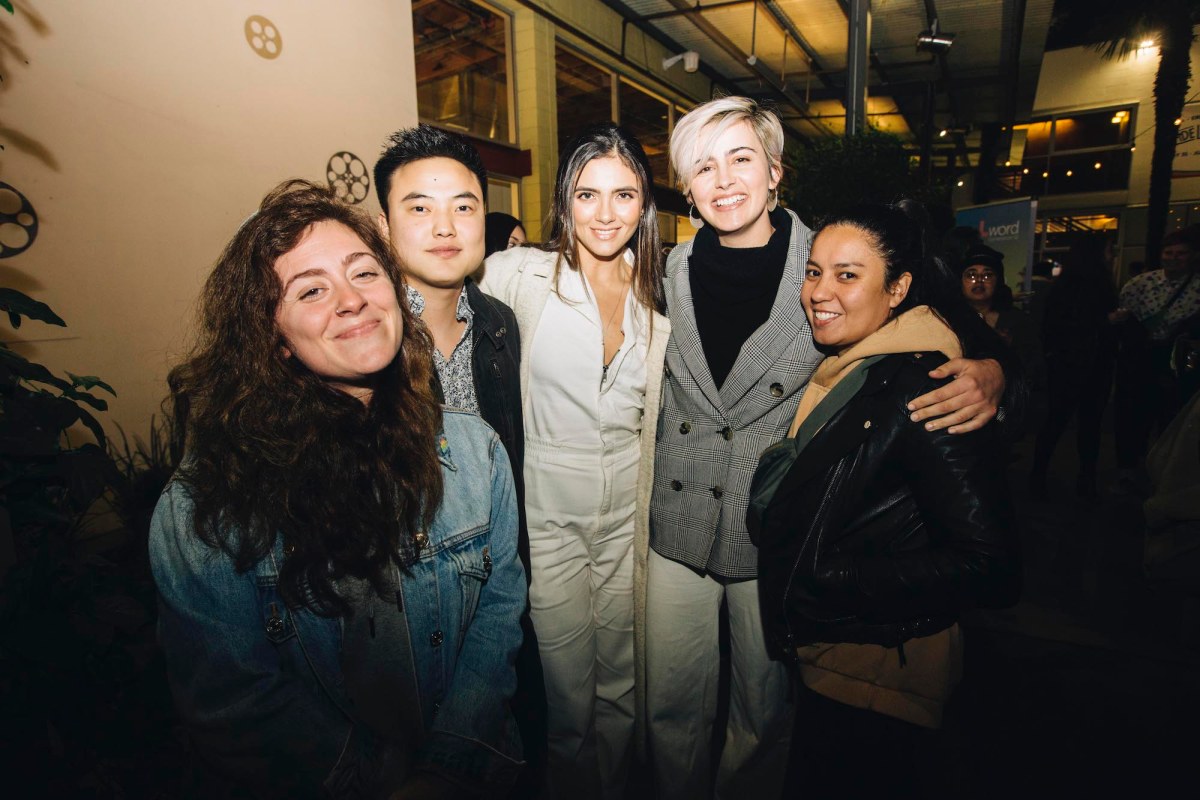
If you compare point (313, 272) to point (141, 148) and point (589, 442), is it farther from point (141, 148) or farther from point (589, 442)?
point (141, 148)

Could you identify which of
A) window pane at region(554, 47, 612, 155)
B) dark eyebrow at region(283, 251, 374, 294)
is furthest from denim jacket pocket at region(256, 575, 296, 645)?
window pane at region(554, 47, 612, 155)

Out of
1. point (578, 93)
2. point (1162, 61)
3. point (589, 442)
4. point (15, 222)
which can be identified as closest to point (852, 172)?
point (589, 442)

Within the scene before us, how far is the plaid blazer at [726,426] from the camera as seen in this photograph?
208 centimetres

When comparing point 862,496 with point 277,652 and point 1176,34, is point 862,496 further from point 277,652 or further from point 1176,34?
point 1176,34

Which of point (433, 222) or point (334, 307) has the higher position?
point (433, 222)

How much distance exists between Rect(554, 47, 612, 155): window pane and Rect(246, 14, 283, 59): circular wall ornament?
527cm

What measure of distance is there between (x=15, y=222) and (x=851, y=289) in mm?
4612

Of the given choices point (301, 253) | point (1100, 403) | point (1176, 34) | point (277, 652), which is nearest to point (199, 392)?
point (301, 253)

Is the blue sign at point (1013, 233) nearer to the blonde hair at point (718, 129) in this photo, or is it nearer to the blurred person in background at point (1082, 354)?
the blurred person in background at point (1082, 354)

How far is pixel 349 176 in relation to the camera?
537cm

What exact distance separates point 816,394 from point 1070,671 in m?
2.51

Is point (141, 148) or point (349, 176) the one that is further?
point (349, 176)

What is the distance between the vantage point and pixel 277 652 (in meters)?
1.36

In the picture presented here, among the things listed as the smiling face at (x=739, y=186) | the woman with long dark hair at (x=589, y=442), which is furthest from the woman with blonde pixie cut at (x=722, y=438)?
the woman with long dark hair at (x=589, y=442)
